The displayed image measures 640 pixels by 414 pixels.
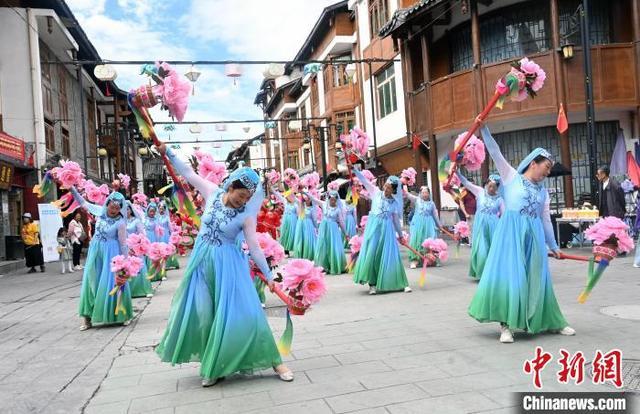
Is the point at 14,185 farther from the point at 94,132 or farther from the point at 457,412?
the point at 457,412

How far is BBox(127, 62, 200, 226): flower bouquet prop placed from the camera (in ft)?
16.1

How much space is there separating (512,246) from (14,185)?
66.0 feet

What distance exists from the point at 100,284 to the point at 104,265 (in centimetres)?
28

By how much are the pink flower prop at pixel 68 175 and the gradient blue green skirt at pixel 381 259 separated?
4565 millimetres

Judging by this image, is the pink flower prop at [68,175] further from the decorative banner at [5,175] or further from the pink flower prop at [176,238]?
the decorative banner at [5,175]

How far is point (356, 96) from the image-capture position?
1174 inches

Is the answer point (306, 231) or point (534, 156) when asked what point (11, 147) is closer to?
point (306, 231)

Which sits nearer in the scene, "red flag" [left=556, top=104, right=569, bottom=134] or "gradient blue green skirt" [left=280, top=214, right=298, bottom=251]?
"red flag" [left=556, top=104, right=569, bottom=134]

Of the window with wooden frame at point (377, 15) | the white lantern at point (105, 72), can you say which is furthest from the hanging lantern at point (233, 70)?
the window with wooden frame at point (377, 15)

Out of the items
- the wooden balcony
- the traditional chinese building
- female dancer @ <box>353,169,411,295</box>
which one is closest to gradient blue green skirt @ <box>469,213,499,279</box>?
female dancer @ <box>353,169,411,295</box>

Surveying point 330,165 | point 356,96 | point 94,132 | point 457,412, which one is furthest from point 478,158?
point 94,132

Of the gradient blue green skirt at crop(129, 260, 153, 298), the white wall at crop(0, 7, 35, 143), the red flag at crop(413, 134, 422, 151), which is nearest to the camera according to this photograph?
the gradient blue green skirt at crop(129, 260, 153, 298)

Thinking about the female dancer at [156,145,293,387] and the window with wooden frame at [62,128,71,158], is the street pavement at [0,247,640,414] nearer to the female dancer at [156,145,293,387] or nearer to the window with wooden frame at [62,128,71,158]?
the female dancer at [156,145,293,387]

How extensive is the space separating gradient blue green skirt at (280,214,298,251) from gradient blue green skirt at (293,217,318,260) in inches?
69.9
